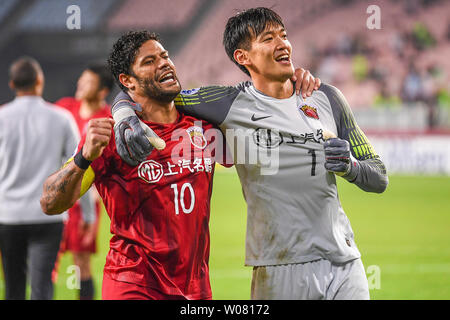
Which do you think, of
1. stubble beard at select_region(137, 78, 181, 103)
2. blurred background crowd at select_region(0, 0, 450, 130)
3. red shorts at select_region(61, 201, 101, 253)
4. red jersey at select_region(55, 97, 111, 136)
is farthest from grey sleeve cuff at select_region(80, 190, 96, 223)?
blurred background crowd at select_region(0, 0, 450, 130)

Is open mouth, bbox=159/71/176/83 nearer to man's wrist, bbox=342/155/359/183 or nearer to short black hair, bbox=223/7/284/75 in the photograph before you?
short black hair, bbox=223/7/284/75

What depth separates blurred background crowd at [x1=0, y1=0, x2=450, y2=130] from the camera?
2244 cm

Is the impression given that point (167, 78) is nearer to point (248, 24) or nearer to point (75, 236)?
point (248, 24)

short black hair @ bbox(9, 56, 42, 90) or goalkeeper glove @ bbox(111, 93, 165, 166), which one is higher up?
short black hair @ bbox(9, 56, 42, 90)

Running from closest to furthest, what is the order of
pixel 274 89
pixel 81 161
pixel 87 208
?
pixel 81 161, pixel 274 89, pixel 87 208

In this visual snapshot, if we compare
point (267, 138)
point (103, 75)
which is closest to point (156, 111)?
point (267, 138)

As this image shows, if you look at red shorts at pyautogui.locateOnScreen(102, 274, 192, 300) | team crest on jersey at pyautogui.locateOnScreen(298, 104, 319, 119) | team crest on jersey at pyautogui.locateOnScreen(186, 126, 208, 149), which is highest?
team crest on jersey at pyautogui.locateOnScreen(298, 104, 319, 119)

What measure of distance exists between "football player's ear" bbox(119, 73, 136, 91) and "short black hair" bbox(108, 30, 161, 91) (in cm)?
2

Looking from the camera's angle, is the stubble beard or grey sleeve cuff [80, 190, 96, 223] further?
grey sleeve cuff [80, 190, 96, 223]

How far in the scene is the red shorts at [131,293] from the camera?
2.97 m

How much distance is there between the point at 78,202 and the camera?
591 cm

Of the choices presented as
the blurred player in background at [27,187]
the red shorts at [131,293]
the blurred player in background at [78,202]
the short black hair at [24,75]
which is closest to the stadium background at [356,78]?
the blurred player in background at [78,202]

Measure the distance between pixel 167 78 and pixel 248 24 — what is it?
49 centimetres
